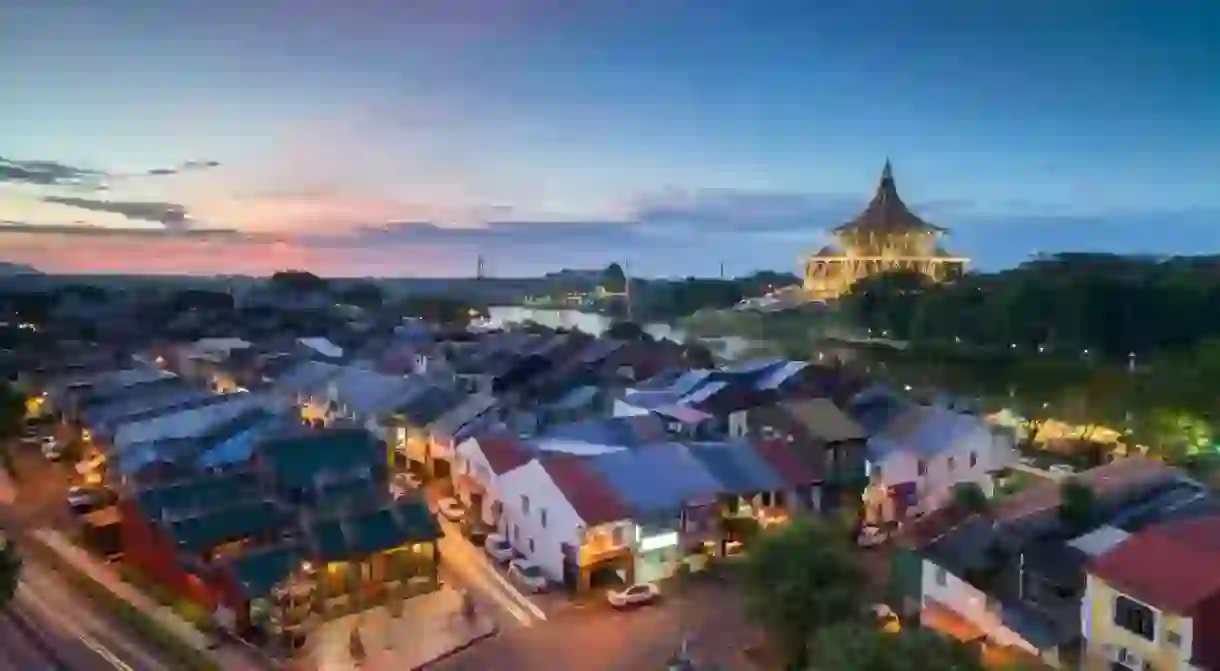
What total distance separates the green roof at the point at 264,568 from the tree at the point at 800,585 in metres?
5.75

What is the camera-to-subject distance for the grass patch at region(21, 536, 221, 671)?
31.8 ft

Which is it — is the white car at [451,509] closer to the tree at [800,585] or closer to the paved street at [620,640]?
the paved street at [620,640]

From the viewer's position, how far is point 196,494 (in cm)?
1280

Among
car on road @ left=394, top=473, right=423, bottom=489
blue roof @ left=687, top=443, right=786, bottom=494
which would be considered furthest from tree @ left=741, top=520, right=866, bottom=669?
car on road @ left=394, top=473, right=423, bottom=489

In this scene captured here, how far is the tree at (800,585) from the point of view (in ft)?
29.2

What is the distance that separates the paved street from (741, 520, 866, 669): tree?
122 cm

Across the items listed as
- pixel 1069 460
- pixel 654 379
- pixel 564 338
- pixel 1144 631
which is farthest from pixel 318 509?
pixel 564 338

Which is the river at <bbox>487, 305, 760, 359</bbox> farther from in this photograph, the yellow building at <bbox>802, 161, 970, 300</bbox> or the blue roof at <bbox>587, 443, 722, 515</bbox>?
the blue roof at <bbox>587, 443, 722, 515</bbox>

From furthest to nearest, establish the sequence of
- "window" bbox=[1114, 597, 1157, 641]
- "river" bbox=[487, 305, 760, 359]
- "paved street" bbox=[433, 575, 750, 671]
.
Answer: "river" bbox=[487, 305, 760, 359] → "paved street" bbox=[433, 575, 750, 671] → "window" bbox=[1114, 597, 1157, 641]

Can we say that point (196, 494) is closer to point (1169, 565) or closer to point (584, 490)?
point (584, 490)

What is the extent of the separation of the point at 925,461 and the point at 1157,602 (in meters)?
8.07

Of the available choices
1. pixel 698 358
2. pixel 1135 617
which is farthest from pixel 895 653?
pixel 698 358

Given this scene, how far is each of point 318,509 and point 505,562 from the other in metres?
2.91

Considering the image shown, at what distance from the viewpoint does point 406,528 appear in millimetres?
12055
